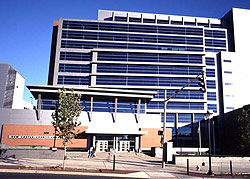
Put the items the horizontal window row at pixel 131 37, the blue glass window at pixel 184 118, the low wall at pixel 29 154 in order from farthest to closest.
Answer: the horizontal window row at pixel 131 37, the blue glass window at pixel 184 118, the low wall at pixel 29 154

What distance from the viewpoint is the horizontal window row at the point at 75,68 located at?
2601 inches

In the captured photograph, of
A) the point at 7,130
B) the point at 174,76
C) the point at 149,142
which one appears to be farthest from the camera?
the point at 174,76

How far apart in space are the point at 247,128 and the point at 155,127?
25.0 metres

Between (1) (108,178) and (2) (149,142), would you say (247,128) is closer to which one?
(1) (108,178)

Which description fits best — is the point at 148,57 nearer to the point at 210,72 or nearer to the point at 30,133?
the point at 210,72

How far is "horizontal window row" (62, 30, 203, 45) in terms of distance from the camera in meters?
69.4

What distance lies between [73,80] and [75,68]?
144 inches

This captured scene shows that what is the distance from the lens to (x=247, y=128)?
25.0m

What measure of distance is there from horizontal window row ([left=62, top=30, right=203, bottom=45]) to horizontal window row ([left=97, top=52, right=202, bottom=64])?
5245 mm

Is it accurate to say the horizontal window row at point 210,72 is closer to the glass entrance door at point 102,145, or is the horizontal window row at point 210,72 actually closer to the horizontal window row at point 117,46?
the horizontal window row at point 117,46

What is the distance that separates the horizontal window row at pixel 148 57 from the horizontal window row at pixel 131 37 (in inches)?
207

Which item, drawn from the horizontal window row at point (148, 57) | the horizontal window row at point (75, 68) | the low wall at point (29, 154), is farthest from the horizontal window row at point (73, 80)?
the low wall at point (29, 154)

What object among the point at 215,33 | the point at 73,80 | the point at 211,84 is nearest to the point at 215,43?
the point at 215,33

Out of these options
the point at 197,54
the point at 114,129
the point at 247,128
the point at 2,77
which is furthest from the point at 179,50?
the point at 2,77
